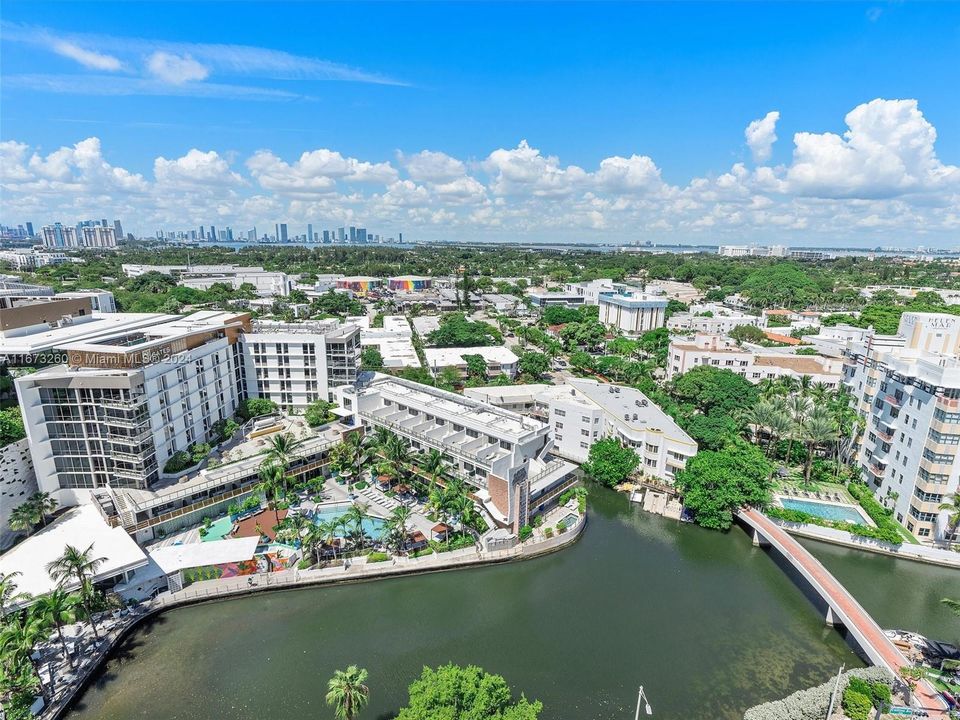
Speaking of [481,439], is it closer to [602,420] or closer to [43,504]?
[602,420]

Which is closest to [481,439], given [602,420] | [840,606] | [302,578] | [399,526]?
[399,526]

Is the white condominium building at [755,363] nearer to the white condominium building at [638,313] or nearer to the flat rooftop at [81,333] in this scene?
the white condominium building at [638,313]

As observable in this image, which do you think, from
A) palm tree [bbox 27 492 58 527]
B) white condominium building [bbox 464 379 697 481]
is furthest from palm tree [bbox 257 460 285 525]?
white condominium building [bbox 464 379 697 481]

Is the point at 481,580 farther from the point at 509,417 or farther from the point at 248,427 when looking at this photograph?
the point at 248,427

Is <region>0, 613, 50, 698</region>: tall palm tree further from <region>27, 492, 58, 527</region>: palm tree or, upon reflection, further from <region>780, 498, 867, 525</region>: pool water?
<region>780, 498, 867, 525</region>: pool water

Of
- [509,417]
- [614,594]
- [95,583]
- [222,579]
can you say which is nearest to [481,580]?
[614,594]

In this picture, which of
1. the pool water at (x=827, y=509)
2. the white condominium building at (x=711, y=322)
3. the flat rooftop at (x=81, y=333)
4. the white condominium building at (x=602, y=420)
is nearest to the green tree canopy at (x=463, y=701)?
the white condominium building at (x=602, y=420)
